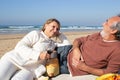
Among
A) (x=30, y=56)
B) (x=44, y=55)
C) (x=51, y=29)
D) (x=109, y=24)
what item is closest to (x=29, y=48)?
(x=30, y=56)

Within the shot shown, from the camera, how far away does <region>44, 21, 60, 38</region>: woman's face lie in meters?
4.63

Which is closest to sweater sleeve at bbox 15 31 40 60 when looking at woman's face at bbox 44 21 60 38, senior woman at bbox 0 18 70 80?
senior woman at bbox 0 18 70 80

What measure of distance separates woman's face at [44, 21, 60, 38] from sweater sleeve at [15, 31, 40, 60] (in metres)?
0.20

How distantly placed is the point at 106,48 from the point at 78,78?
639mm

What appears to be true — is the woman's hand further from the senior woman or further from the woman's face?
the woman's face

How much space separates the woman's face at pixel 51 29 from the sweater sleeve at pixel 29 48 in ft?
0.66

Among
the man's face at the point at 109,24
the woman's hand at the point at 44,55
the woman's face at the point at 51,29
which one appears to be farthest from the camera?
the woman's face at the point at 51,29

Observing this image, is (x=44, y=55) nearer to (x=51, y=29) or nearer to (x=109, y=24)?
(x=51, y=29)

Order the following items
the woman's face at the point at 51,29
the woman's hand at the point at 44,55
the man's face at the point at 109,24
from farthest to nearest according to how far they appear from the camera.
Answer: the woman's face at the point at 51,29
the woman's hand at the point at 44,55
the man's face at the point at 109,24

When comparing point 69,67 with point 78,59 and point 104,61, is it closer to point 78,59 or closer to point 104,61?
point 78,59

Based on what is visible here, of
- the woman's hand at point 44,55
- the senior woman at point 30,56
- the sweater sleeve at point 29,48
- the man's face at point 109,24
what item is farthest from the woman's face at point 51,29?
the man's face at point 109,24

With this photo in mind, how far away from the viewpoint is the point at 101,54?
4.10 metres

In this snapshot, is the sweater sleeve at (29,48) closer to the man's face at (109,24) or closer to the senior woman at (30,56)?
the senior woman at (30,56)

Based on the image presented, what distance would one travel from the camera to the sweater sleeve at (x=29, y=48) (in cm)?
434
